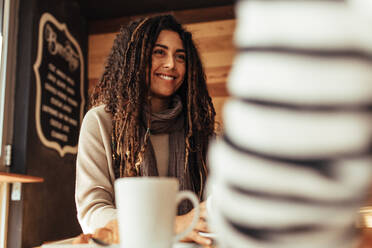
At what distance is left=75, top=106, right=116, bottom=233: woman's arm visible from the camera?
94 cm

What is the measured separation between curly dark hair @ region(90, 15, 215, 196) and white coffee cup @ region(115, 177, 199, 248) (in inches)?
34.5

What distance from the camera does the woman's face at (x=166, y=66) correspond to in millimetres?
1387

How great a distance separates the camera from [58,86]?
7.98 ft

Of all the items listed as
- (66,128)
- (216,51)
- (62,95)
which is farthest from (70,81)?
(216,51)

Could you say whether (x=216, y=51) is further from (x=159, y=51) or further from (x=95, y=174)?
(x=95, y=174)

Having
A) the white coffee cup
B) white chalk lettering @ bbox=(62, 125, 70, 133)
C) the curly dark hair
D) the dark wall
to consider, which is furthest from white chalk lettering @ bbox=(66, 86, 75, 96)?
the white coffee cup

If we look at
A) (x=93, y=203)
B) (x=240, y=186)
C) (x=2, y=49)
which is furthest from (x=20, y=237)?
(x=240, y=186)

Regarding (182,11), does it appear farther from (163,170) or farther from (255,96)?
(255,96)

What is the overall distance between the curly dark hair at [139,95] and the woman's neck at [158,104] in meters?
0.07

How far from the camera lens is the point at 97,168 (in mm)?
1128

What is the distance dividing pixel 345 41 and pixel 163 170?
118cm

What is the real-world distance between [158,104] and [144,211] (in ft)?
3.76

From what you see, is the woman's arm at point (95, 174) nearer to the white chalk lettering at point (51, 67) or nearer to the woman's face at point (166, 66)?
the woman's face at point (166, 66)

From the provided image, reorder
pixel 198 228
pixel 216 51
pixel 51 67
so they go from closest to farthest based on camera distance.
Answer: pixel 198 228, pixel 51 67, pixel 216 51
